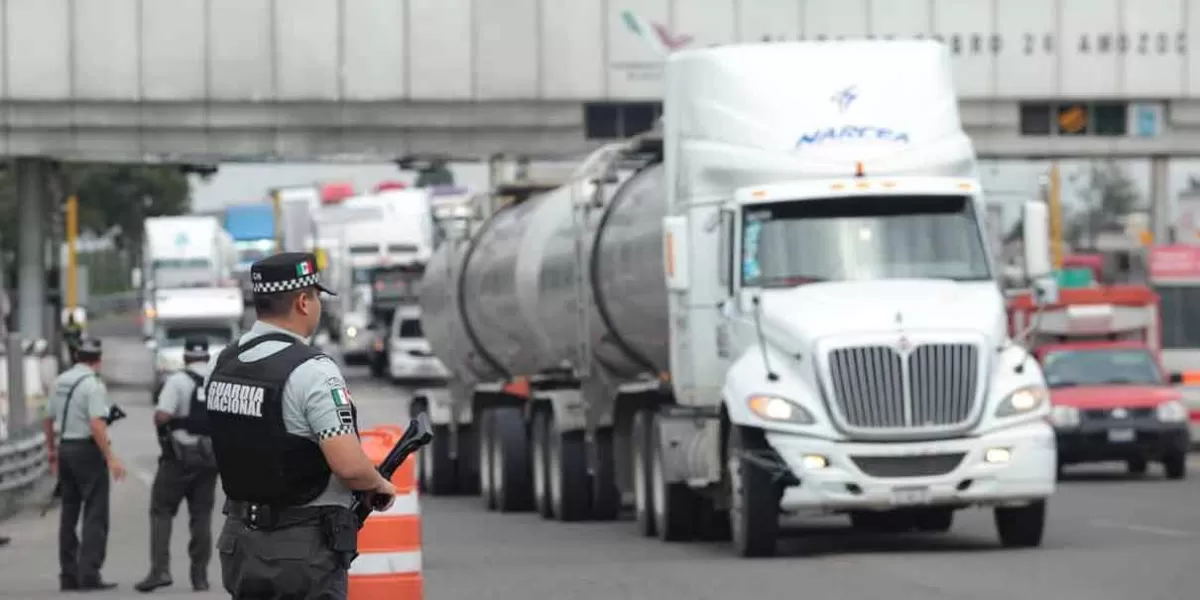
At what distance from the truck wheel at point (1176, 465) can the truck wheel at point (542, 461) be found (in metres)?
7.86

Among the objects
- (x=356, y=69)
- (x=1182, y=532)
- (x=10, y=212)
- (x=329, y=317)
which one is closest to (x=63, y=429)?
(x=1182, y=532)

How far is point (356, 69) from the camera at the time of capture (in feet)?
176

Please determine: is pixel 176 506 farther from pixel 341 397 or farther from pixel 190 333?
pixel 190 333

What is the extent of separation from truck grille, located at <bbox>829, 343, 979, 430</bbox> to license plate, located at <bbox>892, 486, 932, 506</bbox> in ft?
1.40

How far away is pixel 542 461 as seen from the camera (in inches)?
1070

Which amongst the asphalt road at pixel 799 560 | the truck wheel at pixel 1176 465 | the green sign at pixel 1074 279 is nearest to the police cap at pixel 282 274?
the asphalt road at pixel 799 560

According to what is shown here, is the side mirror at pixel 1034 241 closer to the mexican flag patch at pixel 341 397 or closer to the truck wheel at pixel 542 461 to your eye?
the truck wheel at pixel 542 461

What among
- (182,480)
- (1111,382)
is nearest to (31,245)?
(1111,382)

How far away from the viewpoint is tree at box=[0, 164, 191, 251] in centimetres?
11756

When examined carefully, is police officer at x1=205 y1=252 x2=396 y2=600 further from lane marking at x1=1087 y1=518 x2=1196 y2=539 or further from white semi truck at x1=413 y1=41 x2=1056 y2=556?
lane marking at x1=1087 y1=518 x2=1196 y2=539

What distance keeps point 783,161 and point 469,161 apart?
36665 millimetres

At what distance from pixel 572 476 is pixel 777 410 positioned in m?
7.24

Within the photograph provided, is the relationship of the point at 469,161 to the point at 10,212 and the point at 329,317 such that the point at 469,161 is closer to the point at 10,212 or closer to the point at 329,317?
the point at 329,317

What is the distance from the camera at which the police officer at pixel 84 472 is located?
18969 mm
